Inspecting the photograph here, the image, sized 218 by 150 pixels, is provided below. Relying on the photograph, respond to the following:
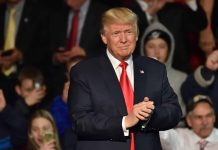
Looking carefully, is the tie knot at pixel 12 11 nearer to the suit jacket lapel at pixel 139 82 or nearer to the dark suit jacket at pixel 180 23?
the dark suit jacket at pixel 180 23

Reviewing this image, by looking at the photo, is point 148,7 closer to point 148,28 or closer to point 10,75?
point 148,28

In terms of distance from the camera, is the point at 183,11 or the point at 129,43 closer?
the point at 129,43

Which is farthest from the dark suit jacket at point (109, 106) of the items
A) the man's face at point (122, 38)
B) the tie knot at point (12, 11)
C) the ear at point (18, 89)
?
the tie knot at point (12, 11)

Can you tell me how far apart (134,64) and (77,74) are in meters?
0.28

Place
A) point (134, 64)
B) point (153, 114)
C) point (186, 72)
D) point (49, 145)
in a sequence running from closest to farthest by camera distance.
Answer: point (153, 114) < point (134, 64) < point (49, 145) < point (186, 72)

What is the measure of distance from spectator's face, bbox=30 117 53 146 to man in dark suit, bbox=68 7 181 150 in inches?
58.1

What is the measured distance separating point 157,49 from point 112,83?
1.96 m

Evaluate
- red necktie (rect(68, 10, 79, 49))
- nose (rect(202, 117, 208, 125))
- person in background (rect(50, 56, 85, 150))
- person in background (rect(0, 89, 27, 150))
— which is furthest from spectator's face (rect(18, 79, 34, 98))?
nose (rect(202, 117, 208, 125))

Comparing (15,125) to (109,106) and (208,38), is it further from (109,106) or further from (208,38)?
(208,38)

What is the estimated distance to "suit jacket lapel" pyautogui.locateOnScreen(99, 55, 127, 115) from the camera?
9.74 feet

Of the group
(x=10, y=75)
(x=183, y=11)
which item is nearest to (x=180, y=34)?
(x=183, y=11)

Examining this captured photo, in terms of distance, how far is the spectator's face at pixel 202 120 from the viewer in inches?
174

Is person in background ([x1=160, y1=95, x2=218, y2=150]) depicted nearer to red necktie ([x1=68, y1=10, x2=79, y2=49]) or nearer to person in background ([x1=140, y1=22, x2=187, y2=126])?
person in background ([x1=140, y1=22, x2=187, y2=126])

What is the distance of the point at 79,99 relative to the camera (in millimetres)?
2973
